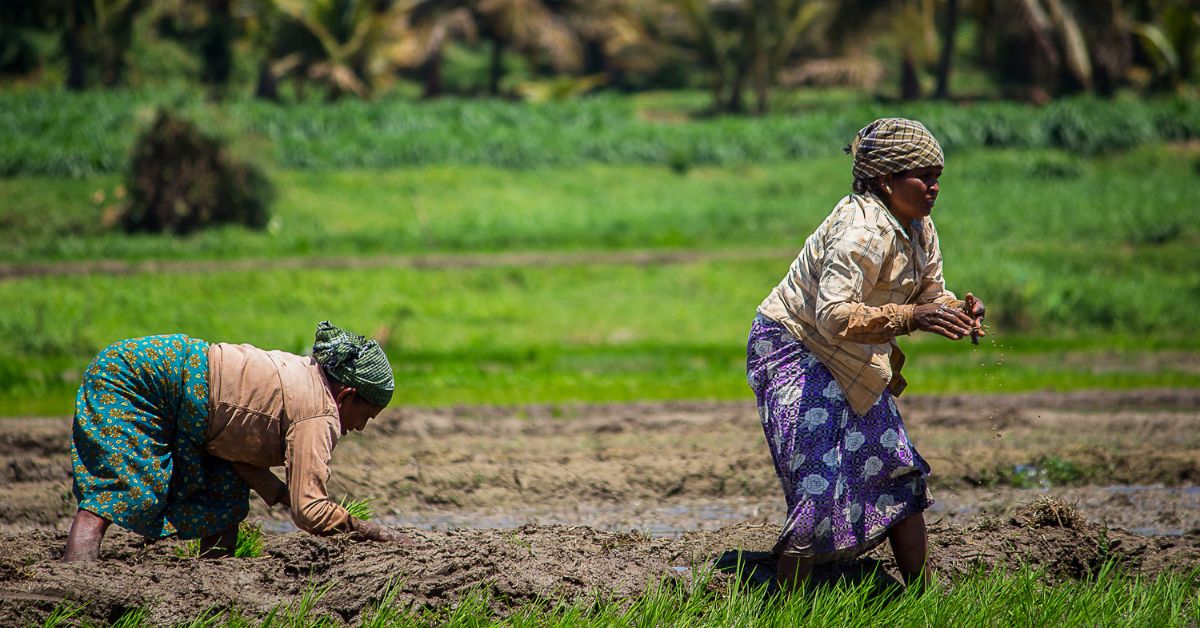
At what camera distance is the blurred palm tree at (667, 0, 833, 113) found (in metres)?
29.6

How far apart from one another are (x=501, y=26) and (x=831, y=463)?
99.3ft

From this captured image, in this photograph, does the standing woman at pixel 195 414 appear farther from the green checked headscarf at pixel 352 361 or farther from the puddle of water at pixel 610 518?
the puddle of water at pixel 610 518

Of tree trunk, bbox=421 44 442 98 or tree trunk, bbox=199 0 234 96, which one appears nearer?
tree trunk, bbox=421 44 442 98

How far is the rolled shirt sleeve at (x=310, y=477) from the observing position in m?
4.86

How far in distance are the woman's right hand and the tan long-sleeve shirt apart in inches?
84.3

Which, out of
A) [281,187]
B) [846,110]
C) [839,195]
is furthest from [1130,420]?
[846,110]

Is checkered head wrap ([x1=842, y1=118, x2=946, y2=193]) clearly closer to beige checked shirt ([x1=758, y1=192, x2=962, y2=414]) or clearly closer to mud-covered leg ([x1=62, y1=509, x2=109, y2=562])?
beige checked shirt ([x1=758, y1=192, x2=962, y2=414])

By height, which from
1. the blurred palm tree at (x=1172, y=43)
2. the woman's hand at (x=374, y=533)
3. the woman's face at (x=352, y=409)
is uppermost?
the blurred palm tree at (x=1172, y=43)

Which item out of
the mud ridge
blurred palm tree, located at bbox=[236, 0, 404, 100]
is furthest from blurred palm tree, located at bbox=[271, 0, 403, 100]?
the mud ridge

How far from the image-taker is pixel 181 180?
63.8 feet

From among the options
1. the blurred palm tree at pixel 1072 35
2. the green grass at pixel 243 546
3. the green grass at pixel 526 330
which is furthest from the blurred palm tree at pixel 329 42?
the green grass at pixel 243 546

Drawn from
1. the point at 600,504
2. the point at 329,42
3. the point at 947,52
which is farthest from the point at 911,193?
the point at 947,52

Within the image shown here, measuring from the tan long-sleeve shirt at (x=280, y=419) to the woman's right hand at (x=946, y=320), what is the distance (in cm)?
214

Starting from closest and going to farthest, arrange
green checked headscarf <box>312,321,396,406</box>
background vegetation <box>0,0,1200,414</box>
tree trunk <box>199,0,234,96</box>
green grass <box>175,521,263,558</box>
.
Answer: green checked headscarf <box>312,321,396,406</box> < green grass <box>175,521,263,558</box> < background vegetation <box>0,0,1200,414</box> < tree trunk <box>199,0,234,96</box>
